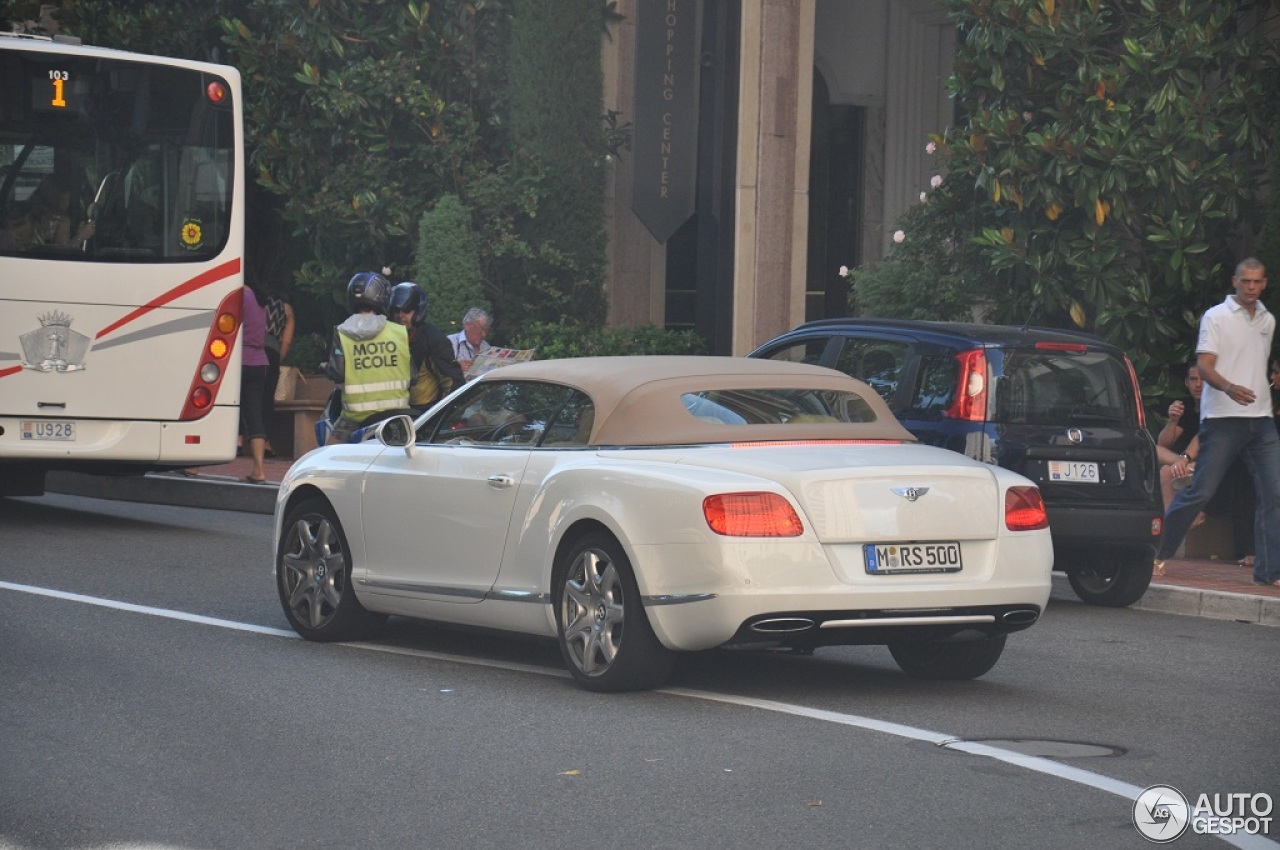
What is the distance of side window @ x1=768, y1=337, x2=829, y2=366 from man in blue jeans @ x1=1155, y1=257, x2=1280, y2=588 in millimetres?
2270

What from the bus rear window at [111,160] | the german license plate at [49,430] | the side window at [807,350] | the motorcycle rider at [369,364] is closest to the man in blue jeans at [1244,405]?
the side window at [807,350]

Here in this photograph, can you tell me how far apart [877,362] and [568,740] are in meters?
5.39

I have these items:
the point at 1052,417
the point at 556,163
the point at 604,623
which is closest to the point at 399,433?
the point at 604,623

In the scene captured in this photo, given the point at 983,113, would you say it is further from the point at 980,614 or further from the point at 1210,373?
the point at 980,614

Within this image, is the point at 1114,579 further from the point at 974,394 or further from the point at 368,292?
the point at 368,292

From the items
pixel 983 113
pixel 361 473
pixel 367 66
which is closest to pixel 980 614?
pixel 361 473

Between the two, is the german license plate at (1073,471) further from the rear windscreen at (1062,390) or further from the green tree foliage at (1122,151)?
the green tree foliage at (1122,151)

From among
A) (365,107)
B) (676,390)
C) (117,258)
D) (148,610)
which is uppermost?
(365,107)

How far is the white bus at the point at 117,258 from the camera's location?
14.8 m

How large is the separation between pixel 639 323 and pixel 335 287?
3.50m

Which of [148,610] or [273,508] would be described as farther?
[273,508]

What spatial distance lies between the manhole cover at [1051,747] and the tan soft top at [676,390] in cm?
173

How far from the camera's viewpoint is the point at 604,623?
835 centimetres

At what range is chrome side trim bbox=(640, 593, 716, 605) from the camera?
25.8 feet
